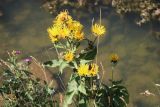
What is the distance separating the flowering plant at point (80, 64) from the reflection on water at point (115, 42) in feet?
11.0

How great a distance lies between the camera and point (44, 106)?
3.97 m

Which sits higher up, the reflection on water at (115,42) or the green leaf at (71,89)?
the reflection on water at (115,42)

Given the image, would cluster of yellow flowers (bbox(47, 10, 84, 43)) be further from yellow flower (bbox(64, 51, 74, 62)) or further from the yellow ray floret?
the yellow ray floret

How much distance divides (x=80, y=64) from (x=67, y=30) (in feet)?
1.04

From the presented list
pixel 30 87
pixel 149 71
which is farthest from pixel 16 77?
pixel 149 71

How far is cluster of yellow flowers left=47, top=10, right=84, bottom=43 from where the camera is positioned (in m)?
3.00

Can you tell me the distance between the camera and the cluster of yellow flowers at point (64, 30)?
3.00 meters

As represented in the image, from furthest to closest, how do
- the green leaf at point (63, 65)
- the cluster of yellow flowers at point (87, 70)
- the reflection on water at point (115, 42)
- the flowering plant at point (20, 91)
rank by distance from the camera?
the reflection on water at point (115, 42)
the flowering plant at point (20, 91)
the green leaf at point (63, 65)
the cluster of yellow flowers at point (87, 70)

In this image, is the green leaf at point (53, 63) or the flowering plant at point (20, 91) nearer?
the green leaf at point (53, 63)

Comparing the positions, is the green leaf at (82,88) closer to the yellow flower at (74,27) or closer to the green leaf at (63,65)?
the green leaf at (63,65)

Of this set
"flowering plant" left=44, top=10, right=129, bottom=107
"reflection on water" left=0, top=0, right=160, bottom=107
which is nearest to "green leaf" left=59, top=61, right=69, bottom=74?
"flowering plant" left=44, top=10, right=129, bottom=107

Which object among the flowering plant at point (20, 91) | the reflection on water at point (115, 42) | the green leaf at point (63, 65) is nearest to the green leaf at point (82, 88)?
the green leaf at point (63, 65)

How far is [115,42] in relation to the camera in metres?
8.27

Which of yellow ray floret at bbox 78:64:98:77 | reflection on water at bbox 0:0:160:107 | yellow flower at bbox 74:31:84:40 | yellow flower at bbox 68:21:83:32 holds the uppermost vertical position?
reflection on water at bbox 0:0:160:107
